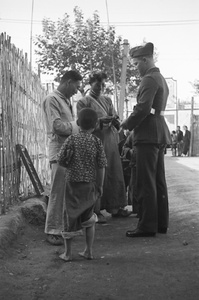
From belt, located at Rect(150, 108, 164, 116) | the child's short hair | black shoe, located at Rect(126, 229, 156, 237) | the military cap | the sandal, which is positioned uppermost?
the military cap

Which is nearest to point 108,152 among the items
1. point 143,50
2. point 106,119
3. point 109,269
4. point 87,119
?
point 106,119

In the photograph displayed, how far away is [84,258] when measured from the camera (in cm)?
412

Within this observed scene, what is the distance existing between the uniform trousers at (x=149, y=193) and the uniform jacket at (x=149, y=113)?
99 millimetres

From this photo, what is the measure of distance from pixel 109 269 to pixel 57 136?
64.5 inches

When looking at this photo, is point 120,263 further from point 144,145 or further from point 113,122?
point 113,122

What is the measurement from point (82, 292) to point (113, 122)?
3.04m

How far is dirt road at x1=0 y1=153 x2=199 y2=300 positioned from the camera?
3180 mm

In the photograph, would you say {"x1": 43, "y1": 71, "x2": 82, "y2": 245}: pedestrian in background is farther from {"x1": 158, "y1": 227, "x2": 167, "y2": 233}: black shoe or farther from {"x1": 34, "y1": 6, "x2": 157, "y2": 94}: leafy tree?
{"x1": 34, "y1": 6, "x2": 157, "y2": 94}: leafy tree

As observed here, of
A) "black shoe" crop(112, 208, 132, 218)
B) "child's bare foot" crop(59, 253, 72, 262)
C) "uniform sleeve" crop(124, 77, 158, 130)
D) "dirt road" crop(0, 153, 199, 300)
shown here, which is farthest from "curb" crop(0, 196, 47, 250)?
"uniform sleeve" crop(124, 77, 158, 130)

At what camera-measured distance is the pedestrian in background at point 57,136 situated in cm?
477

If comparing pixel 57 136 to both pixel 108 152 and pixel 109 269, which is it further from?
pixel 109 269

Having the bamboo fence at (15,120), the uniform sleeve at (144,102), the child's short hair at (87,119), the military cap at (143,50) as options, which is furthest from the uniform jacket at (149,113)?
the bamboo fence at (15,120)

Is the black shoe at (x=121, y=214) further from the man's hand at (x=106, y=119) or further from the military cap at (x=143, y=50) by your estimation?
the military cap at (x=143, y=50)

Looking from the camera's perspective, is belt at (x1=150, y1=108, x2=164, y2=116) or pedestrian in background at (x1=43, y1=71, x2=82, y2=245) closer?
pedestrian in background at (x1=43, y1=71, x2=82, y2=245)
